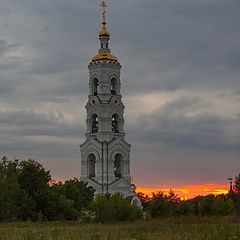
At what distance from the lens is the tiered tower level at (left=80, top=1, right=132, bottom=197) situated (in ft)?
312

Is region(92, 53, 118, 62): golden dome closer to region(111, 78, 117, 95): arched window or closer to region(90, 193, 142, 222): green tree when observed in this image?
region(111, 78, 117, 95): arched window

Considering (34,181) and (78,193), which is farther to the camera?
(78,193)

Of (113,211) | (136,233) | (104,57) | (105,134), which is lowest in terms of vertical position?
(136,233)

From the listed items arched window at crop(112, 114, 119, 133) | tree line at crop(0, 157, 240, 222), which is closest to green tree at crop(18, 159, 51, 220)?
tree line at crop(0, 157, 240, 222)

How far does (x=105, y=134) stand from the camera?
9688 cm

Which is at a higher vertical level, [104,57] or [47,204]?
[104,57]

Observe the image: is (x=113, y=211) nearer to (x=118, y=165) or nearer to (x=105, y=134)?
(x=105, y=134)

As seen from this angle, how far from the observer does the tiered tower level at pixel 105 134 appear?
3748 inches

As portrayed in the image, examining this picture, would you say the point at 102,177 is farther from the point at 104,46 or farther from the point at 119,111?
the point at 104,46

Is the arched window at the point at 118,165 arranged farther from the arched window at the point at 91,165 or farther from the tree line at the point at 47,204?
the tree line at the point at 47,204

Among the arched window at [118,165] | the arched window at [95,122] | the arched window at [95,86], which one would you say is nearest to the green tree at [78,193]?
the arched window at [118,165]

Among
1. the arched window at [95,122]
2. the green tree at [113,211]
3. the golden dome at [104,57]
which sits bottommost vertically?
the green tree at [113,211]

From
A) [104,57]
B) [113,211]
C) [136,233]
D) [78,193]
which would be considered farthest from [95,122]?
[136,233]

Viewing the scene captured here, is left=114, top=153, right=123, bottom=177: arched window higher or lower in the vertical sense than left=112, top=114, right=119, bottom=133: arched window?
lower
